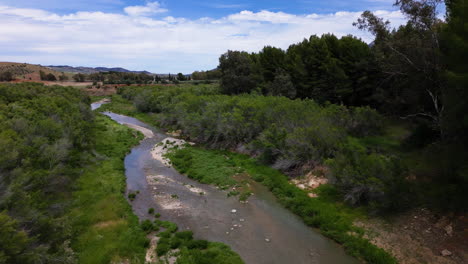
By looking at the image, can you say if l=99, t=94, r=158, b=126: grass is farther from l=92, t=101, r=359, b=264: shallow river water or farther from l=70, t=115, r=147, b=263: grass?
l=92, t=101, r=359, b=264: shallow river water

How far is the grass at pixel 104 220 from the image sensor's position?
1208 cm

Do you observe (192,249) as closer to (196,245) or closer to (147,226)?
(196,245)

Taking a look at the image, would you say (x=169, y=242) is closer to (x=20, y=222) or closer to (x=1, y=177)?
(x=20, y=222)

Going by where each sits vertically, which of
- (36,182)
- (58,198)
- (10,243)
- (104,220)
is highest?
(36,182)

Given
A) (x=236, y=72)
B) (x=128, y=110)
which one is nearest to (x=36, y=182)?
(x=236, y=72)

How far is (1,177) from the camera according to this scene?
10516 millimetres

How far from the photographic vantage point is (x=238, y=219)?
50.4 ft

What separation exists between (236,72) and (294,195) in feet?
103

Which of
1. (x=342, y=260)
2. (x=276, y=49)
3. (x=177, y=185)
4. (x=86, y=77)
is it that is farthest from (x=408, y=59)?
(x=86, y=77)

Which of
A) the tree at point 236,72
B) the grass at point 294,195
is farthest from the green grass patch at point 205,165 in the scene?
the tree at point 236,72

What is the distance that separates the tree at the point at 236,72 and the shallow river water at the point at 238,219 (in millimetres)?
26124

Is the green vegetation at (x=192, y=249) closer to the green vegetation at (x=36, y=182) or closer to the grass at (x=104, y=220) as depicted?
the grass at (x=104, y=220)

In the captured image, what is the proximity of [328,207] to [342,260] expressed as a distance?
12.4 ft

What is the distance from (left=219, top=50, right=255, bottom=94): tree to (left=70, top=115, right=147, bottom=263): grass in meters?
26.0
